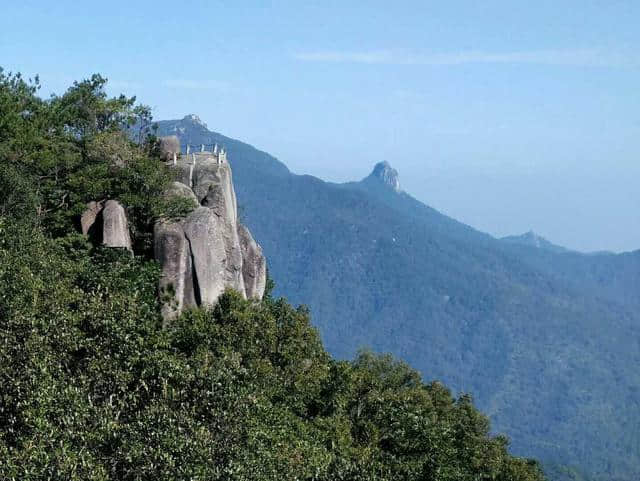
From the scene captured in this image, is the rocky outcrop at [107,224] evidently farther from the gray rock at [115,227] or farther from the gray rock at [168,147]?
the gray rock at [168,147]

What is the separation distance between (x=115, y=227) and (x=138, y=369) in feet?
48.7

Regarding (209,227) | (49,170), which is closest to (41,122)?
(49,170)

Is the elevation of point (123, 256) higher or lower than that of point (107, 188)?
lower

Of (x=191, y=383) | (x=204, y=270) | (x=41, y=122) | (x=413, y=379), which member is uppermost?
(x=41, y=122)

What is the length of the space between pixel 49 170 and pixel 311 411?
791 inches

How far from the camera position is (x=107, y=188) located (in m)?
45.0

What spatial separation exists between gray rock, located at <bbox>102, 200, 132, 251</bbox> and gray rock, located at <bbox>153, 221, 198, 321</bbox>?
5.19 feet

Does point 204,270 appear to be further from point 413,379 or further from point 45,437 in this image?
point 413,379

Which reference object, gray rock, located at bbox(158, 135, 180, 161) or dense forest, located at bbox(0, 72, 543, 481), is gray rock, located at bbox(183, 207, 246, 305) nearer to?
dense forest, located at bbox(0, 72, 543, 481)

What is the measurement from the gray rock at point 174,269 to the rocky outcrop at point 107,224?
5.56ft

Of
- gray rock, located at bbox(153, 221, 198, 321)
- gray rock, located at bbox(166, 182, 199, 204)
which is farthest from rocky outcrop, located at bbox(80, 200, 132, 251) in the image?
gray rock, located at bbox(166, 182, 199, 204)

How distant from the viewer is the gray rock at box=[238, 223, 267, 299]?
160 feet

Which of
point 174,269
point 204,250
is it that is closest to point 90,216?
point 174,269

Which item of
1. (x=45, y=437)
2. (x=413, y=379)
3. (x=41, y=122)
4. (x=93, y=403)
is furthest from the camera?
(x=413, y=379)
